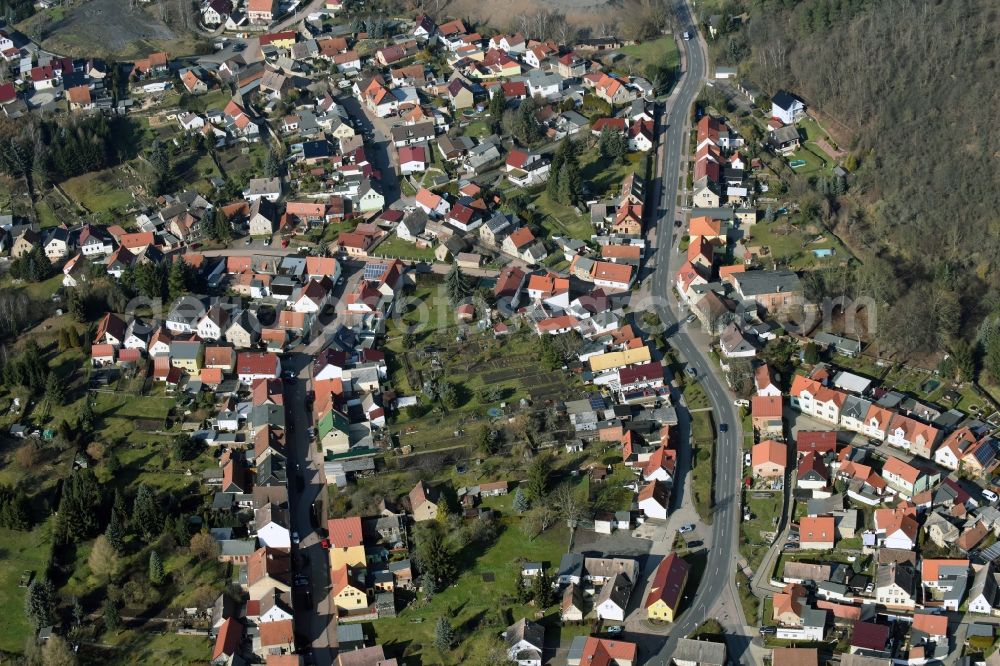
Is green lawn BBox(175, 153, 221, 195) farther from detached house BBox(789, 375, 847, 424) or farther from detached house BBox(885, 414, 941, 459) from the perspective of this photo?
detached house BBox(885, 414, 941, 459)

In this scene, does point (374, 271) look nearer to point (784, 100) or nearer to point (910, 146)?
point (784, 100)

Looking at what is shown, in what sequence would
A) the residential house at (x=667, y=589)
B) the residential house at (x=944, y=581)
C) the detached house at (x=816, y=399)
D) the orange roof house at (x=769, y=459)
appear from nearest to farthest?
1. the residential house at (x=944, y=581)
2. the residential house at (x=667, y=589)
3. the orange roof house at (x=769, y=459)
4. the detached house at (x=816, y=399)

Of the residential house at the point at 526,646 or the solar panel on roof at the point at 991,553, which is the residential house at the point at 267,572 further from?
the solar panel on roof at the point at 991,553

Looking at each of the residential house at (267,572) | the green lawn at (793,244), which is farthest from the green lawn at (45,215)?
the green lawn at (793,244)

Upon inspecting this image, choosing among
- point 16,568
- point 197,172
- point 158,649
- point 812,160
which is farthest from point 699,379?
point 197,172

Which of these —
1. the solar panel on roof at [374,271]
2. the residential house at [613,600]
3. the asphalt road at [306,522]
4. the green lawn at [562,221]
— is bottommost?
the asphalt road at [306,522]

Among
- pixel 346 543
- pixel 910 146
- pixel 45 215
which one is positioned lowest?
pixel 346 543
